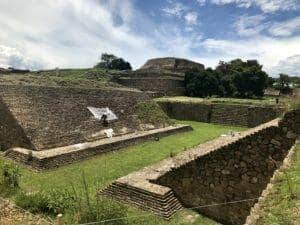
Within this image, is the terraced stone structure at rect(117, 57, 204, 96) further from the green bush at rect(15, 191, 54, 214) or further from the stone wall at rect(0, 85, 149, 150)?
the green bush at rect(15, 191, 54, 214)

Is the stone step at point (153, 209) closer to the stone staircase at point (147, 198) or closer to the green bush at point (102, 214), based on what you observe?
the stone staircase at point (147, 198)

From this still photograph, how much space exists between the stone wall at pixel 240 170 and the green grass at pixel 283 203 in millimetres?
2287

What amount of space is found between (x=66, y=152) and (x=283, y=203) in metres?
9.62

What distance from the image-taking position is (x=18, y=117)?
552 inches

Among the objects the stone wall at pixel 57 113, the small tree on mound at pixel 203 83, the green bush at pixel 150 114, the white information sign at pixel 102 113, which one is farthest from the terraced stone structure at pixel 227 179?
the small tree on mound at pixel 203 83

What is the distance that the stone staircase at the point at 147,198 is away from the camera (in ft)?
27.0

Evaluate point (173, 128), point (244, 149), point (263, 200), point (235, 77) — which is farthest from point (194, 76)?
point (263, 200)

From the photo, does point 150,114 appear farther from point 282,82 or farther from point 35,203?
point 282,82

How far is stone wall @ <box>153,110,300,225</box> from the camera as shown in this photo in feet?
27.6

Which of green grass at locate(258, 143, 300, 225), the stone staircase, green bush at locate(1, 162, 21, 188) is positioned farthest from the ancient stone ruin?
green grass at locate(258, 143, 300, 225)

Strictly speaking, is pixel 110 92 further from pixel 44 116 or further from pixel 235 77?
pixel 235 77

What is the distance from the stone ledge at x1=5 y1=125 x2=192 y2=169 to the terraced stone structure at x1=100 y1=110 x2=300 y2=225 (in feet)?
13.6

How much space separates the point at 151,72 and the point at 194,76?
15.2ft

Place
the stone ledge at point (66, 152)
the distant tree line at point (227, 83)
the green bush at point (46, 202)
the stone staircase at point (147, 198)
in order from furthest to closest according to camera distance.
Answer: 1. the distant tree line at point (227, 83)
2. the stone ledge at point (66, 152)
3. the stone staircase at point (147, 198)
4. the green bush at point (46, 202)
